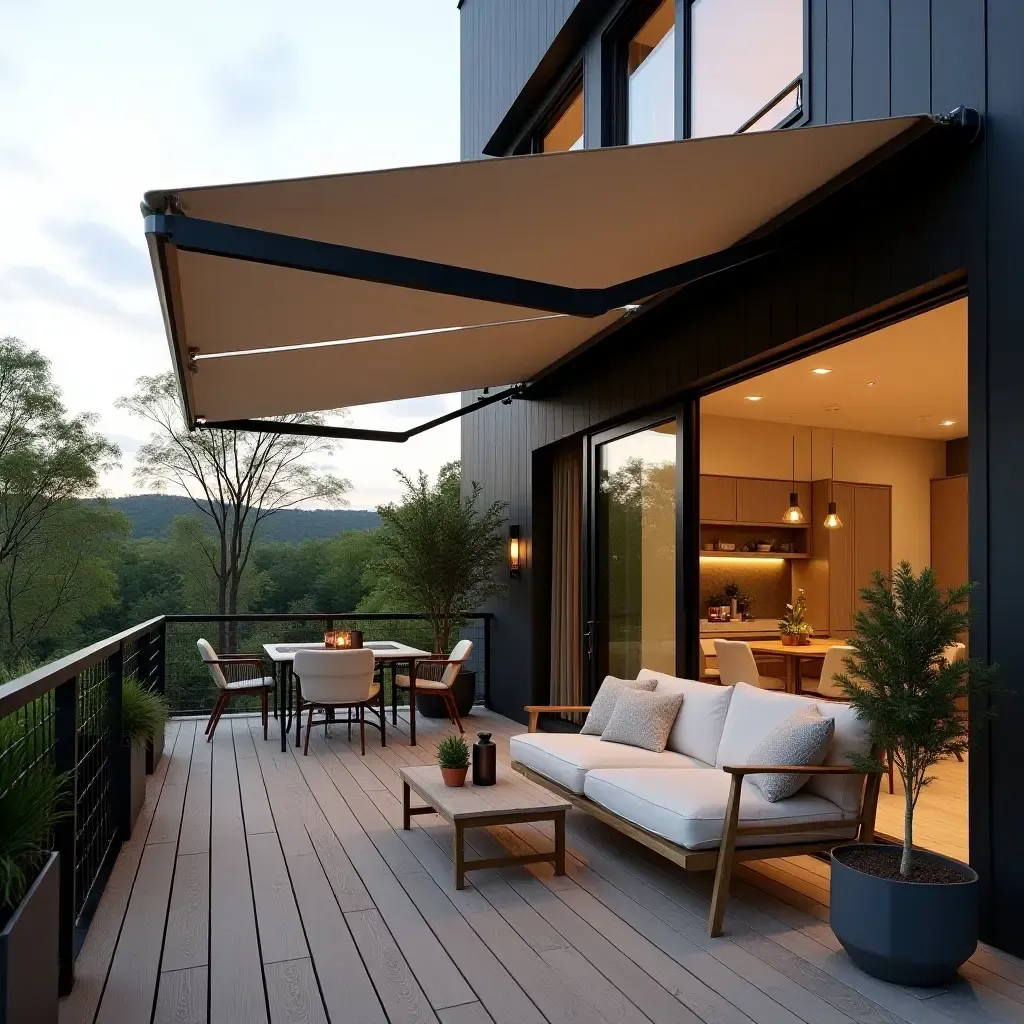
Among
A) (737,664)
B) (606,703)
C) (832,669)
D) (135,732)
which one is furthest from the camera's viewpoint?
(737,664)

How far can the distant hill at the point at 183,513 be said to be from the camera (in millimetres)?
18281

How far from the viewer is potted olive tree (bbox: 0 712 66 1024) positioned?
2.01m

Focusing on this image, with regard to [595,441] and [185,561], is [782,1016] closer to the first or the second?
[595,441]

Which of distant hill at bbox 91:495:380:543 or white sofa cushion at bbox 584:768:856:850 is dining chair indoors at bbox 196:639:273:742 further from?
distant hill at bbox 91:495:380:543

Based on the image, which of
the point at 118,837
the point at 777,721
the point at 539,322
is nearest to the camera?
the point at 777,721

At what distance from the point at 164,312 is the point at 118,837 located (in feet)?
8.89

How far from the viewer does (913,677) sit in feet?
10.1

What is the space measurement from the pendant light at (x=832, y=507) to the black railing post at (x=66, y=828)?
7.52m

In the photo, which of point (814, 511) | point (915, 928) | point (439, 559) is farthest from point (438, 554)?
point (915, 928)

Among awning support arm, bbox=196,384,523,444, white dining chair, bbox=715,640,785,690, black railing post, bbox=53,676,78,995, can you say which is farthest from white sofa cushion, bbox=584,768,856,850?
awning support arm, bbox=196,384,523,444

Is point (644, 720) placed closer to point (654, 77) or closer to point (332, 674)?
point (332, 674)

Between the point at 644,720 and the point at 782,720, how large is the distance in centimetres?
92

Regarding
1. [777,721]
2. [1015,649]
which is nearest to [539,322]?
[777,721]

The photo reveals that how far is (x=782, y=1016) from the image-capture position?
8.92 feet
